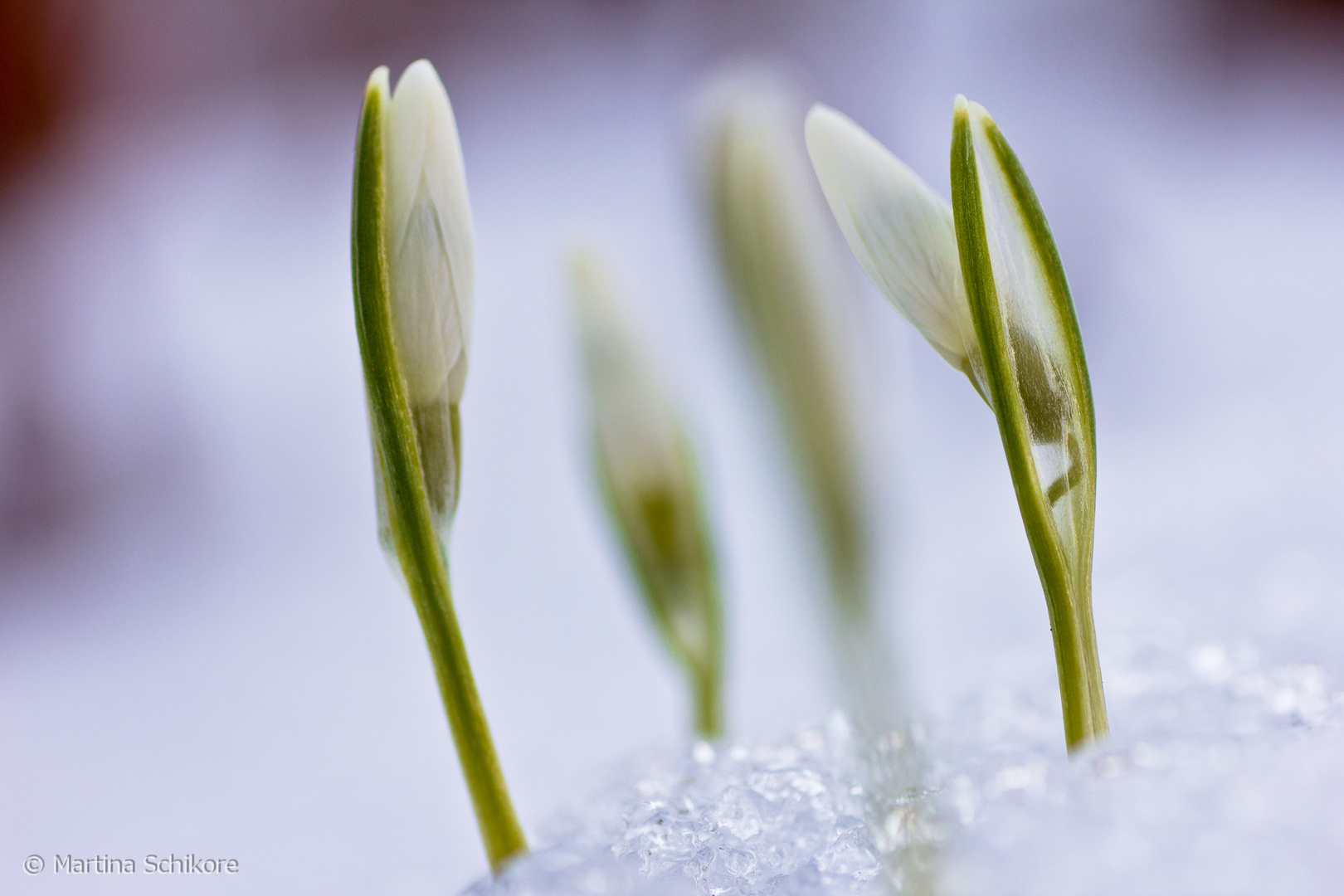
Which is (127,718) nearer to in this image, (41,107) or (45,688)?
(45,688)

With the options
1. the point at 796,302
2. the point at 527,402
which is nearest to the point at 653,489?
the point at 796,302

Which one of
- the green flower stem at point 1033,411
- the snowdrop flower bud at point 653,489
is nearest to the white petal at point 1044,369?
the green flower stem at point 1033,411

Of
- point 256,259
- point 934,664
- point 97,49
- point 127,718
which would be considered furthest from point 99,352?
point 934,664

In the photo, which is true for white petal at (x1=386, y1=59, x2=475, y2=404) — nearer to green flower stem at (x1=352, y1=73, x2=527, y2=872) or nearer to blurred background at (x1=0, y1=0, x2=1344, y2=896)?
green flower stem at (x1=352, y1=73, x2=527, y2=872)

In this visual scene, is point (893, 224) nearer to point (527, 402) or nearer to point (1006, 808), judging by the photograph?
point (1006, 808)

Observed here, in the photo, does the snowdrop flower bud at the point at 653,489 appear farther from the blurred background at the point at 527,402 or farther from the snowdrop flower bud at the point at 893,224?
the snowdrop flower bud at the point at 893,224
